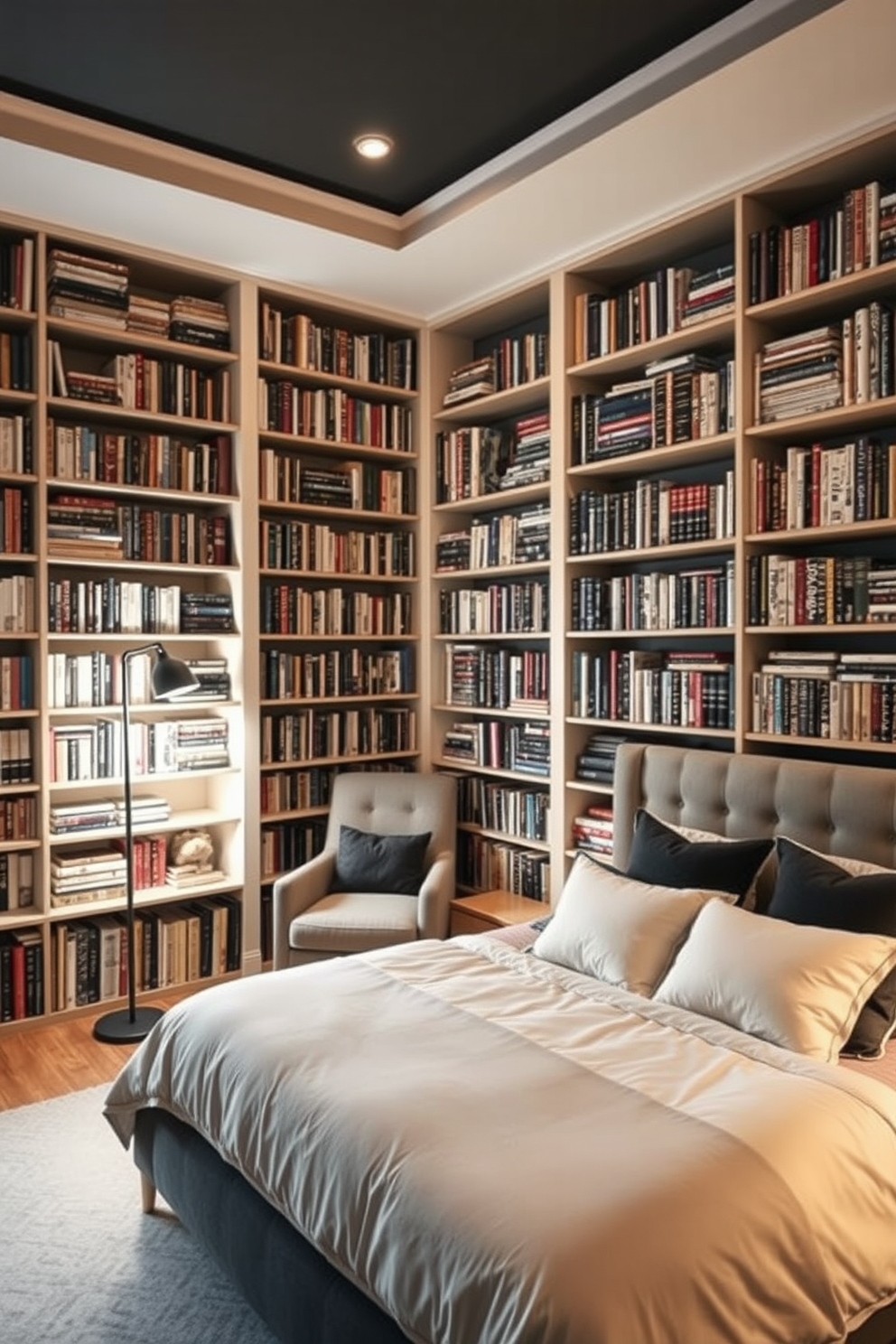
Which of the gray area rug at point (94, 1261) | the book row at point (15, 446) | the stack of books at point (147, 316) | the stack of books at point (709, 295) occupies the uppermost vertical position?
the stack of books at point (147, 316)

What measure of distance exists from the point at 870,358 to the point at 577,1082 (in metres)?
2.19

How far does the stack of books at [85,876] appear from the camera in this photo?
3660 millimetres

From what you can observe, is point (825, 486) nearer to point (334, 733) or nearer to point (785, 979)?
point (785, 979)

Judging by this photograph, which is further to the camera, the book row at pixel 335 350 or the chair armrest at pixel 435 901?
the book row at pixel 335 350

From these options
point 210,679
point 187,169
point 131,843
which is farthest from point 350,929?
point 187,169

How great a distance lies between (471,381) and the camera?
14.1 ft

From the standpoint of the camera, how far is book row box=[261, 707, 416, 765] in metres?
4.17

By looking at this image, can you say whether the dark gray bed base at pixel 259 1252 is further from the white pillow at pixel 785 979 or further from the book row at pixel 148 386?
the book row at pixel 148 386

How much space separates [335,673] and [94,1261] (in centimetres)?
251

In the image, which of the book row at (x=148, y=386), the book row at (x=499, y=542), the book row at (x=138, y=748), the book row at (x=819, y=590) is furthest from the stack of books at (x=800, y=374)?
the book row at (x=138, y=748)

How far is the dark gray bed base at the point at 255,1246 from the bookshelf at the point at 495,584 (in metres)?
2.03

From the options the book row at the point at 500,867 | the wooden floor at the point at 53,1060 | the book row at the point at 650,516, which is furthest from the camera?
the book row at the point at 500,867

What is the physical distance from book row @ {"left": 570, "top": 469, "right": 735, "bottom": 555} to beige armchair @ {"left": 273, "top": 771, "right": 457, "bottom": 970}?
4.00 ft

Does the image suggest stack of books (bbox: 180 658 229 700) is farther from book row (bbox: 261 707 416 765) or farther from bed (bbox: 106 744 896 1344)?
bed (bbox: 106 744 896 1344)
